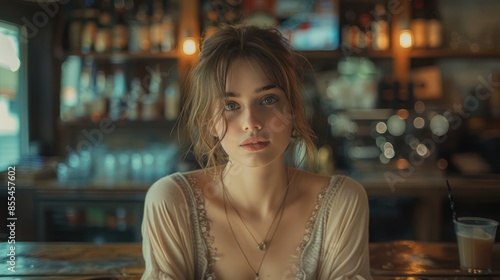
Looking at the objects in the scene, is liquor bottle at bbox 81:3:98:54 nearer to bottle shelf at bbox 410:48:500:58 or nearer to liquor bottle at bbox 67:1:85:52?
liquor bottle at bbox 67:1:85:52

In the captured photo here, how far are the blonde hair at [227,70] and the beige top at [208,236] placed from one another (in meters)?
0.15

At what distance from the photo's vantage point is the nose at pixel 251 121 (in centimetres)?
111

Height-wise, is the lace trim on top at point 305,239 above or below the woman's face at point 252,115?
below

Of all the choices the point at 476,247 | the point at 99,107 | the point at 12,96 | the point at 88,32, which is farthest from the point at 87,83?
the point at 476,247

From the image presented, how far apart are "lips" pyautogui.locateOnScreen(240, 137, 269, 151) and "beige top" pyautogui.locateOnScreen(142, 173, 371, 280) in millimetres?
211

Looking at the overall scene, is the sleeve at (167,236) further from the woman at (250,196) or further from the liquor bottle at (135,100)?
the liquor bottle at (135,100)

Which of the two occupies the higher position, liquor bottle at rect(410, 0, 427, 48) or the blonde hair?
liquor bottle at rect(410, 0, 427, 48)

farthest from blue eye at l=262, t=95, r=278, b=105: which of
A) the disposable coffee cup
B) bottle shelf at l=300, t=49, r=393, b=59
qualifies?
bottle shelf at l=300, t=49, r=393, b=59

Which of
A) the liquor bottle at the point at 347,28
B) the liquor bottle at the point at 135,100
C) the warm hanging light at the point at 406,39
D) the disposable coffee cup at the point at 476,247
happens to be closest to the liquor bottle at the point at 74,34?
the liquor bottle at the point at 135,100

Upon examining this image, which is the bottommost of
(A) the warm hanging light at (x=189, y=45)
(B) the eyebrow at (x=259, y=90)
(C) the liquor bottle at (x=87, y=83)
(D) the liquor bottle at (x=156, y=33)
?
(B) the eyebrow at (x=259, y=90)

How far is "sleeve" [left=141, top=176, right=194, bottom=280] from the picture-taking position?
3.70 ft

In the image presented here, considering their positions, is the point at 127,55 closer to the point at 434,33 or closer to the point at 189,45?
the point at 189,45

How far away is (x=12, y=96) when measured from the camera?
3.10m

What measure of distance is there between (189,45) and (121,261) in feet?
6.76
